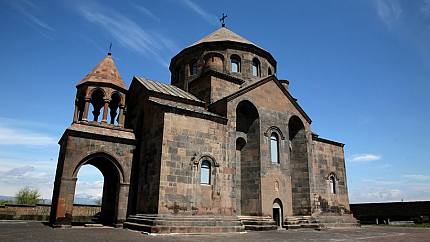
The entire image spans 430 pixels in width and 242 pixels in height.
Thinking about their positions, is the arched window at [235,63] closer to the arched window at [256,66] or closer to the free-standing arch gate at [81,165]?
the arched window at [256,66]

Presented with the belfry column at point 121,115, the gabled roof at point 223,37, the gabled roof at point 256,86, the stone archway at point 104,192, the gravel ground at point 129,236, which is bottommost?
the gravel ground at point 129,236

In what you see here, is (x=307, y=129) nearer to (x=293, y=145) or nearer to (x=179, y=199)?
(x=293, y=145)

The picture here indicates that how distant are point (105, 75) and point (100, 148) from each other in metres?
4.69

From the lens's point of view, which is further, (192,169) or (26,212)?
(26,212)

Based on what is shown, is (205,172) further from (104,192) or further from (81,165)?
(104,192)

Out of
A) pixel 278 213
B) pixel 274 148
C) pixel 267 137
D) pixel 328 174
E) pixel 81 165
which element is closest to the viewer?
pixel 81 165

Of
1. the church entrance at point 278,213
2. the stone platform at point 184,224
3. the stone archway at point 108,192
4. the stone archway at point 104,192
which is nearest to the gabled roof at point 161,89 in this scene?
the stone archway at point 104,192

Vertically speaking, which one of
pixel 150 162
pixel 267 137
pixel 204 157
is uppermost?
pixel 267 137

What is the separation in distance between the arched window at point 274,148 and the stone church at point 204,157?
6 centimetres

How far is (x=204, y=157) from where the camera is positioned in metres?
14.4

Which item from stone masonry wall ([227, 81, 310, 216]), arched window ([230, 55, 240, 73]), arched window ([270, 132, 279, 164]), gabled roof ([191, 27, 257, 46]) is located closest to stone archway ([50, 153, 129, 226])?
stone masonry wall ([227, 81, 310, 216])

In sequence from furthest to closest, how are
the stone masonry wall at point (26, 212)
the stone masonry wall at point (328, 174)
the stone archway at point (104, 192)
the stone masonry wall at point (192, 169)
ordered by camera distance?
the stone masonry wall at point (26, 212) → the stone masonry wall at point (328, 174) → the stone archway at point (104, 192) → the stone masonry wall at point (192, 169)

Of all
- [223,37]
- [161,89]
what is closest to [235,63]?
[223,37]

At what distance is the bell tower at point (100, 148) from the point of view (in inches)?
557
